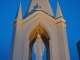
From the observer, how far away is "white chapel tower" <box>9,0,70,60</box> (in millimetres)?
10422

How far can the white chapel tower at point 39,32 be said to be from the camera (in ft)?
34.2

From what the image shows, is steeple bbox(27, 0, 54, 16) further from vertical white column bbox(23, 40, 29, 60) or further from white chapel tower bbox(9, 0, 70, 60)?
vertical white column bbox(23, 40, 29, 60)

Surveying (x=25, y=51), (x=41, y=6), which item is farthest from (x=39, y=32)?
(x=25, y=51)

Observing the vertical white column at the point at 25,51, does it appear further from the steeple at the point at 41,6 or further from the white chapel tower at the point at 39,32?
the steeple at the point at 41,6

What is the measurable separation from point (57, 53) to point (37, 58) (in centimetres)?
159

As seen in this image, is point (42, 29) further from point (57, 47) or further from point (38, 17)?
point (57, 47)

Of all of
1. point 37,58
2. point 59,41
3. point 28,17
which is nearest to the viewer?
point 37,58

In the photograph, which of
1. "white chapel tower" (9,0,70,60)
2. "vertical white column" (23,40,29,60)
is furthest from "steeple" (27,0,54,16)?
"vertical white column" (23,40,29,60)

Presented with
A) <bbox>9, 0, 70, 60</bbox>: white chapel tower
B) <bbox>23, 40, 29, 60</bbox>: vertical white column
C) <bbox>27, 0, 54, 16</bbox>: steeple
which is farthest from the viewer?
<bbox>27, 0, 54, 16</bbox>: steeple

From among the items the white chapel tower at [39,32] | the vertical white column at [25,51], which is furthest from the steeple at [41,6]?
the vertical white column at [25,51]

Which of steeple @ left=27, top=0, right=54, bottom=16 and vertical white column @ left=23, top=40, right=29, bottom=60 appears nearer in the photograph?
vertical white column @ left=23, top=40, right=29, bottom=60

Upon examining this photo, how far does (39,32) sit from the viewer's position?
41.2ft

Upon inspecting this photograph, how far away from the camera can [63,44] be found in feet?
35.4

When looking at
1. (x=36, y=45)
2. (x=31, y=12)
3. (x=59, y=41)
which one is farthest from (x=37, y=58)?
(x=31, y=12)
